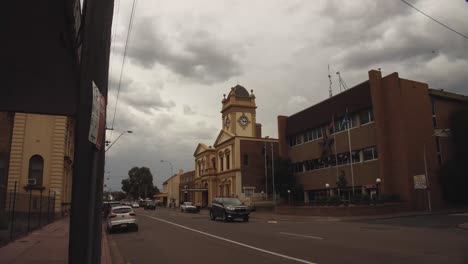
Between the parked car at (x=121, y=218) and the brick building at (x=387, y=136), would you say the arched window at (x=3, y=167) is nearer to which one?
the parked car at (x=121, y=218)

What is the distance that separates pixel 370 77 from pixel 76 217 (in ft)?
135

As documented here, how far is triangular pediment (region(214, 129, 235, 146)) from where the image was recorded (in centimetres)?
7174

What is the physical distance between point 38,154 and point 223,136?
145ft

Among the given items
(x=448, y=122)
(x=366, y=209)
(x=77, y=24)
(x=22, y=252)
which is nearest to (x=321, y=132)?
(x=448, y=122)

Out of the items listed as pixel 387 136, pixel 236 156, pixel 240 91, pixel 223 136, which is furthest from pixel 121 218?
pixel 240 91

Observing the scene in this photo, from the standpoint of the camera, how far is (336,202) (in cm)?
3950

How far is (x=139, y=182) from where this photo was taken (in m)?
146

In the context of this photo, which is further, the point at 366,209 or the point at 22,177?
the point at 366,209

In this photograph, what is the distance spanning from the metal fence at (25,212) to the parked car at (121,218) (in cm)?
415

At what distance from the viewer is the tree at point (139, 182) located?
14588 cm

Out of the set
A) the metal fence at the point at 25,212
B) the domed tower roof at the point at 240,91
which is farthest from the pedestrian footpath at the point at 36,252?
the domed tower roof at the point at 240,91

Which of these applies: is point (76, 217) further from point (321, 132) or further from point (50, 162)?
point (321, 132)

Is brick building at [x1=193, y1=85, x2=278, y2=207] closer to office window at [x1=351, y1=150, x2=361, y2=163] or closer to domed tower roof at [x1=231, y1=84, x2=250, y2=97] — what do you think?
domed tower roof at [x1=231, y1=84, x2=250, y2=97]

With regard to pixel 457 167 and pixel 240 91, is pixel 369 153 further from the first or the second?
pixel 240 91
